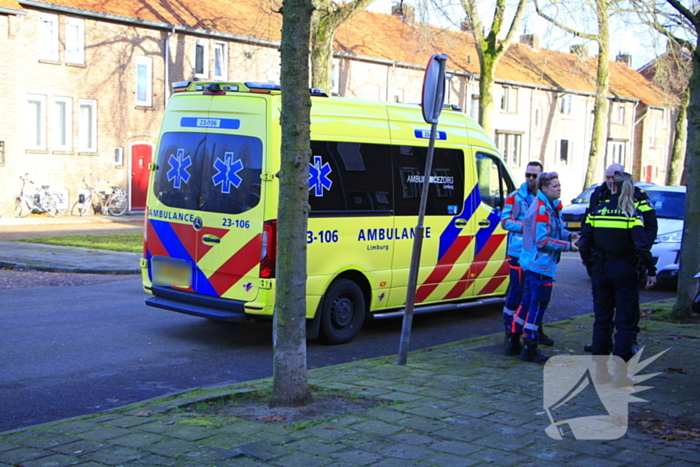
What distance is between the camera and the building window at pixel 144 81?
30219 millimetres

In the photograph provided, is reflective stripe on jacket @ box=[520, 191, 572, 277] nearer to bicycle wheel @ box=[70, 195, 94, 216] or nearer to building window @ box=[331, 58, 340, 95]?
bicycle wheel @ box=[70, 195, 94, 216]

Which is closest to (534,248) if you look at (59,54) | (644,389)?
(644,389)

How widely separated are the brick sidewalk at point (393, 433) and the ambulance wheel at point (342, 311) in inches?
64.7

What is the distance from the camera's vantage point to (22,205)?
1043 inches

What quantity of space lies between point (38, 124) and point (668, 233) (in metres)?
22.0

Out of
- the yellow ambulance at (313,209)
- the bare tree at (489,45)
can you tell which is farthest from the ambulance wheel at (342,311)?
the bare tree at (489,45)

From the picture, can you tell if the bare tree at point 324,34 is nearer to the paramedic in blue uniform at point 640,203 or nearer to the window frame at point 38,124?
the window frame at point 38,124

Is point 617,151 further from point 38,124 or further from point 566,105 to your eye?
point 38,124

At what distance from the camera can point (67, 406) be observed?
587 cm

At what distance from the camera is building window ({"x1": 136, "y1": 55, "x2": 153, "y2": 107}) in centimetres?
3022

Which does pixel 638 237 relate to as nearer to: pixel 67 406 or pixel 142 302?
pixel 67 406

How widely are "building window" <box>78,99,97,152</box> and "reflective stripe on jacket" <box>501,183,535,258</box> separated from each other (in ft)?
77.8

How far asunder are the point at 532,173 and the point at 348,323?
2506 millimetres

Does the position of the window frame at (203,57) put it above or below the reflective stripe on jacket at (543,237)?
above
